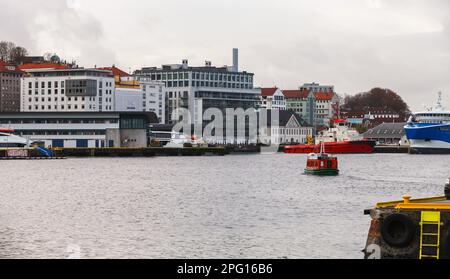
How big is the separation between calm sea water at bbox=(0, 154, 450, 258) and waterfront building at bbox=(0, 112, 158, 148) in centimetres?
7354

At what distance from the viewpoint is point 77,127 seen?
175375mm

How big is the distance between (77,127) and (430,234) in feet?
486

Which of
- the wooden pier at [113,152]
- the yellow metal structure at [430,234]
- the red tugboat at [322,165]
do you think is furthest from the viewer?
the wooden pier at [113,152]

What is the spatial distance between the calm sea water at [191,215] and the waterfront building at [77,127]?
241 ft

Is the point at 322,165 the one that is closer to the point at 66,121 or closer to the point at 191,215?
the point at 191,215

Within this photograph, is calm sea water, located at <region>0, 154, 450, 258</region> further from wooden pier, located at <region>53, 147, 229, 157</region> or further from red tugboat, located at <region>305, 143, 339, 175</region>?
wooden pier, located at <region>53, 147, 229, 157</region>

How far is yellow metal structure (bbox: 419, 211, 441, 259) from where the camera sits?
3145cm

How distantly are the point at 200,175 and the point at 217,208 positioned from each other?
45252 mm

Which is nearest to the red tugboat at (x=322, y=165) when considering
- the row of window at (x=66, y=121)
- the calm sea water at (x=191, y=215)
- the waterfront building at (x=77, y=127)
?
the calm sea water at (x=191, y=215)

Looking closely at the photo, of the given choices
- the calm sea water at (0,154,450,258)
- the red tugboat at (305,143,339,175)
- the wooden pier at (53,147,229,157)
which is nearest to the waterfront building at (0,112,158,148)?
the wooden pier at (53,147,229,157)

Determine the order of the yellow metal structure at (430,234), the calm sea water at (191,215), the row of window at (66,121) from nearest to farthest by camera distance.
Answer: the yellow metal structure at (430,234)
the calm sea water at (191,215)
the row of window at (66,121)

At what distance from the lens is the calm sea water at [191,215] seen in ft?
136

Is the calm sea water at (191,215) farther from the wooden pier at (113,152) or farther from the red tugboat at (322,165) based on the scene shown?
the wooden pier at (113,152)

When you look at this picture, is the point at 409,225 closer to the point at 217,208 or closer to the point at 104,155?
the point at 217,208
